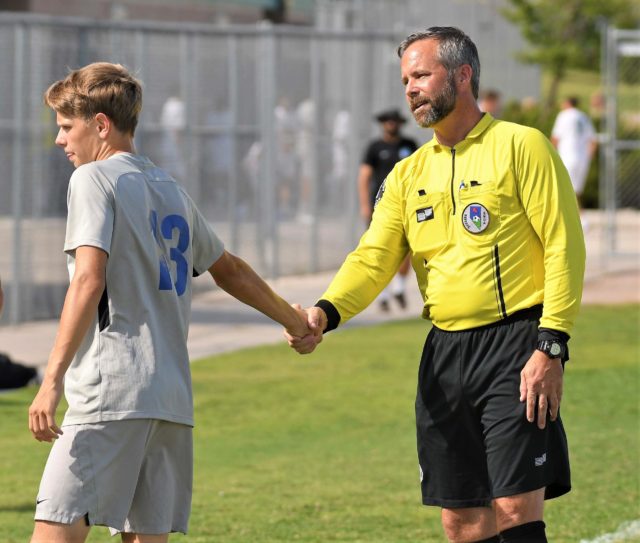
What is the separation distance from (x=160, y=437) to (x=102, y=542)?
2.63 metres

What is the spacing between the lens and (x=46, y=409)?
181 inches

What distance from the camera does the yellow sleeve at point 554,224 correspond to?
16.3 feet

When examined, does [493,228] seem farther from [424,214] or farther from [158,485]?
[158,485]

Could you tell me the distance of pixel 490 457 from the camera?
511cm

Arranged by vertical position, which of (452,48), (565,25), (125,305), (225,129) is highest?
(565,25)

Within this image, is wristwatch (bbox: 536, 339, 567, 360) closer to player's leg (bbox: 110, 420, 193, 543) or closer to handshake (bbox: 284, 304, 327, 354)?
handshake (bbox: 284, 304, 327, 354)

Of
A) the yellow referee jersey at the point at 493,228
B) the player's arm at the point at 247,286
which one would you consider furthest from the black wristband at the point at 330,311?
the yellow referee jersey at the point at 493,228

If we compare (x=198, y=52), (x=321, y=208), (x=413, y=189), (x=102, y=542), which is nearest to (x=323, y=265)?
(x=321, y=208)

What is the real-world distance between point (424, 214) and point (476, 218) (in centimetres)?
22

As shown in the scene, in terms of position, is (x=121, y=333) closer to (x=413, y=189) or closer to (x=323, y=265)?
(x=413, y=189)

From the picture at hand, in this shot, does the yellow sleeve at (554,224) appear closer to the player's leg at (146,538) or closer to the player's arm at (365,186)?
the player's leg at (146,538)

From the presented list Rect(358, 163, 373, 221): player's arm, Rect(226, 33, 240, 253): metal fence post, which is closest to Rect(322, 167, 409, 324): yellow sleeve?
Rect(358, 163, 373, 221): player's arm

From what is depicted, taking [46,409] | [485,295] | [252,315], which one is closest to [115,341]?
[46,409]

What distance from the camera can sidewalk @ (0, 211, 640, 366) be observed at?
45.8 ft
